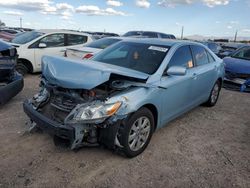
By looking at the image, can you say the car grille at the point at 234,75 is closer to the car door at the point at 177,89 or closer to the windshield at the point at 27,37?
the car door at the point at 177,89

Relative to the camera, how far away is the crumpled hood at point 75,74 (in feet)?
10.3

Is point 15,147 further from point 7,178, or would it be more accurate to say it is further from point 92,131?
point 92,131

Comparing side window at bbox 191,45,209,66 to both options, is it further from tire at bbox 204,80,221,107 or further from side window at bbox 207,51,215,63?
tire at bbox 204,80,221,107

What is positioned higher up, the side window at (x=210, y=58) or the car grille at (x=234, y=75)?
the side window at (x=210, y=58)

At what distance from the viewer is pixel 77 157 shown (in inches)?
138

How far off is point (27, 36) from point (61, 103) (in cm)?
636

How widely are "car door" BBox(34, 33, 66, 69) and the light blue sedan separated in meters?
4.64

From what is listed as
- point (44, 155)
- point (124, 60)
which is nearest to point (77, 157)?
point (44, 155)

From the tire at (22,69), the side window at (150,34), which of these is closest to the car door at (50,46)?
the tire at (22,69)

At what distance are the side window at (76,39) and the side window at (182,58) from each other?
18.9 feet

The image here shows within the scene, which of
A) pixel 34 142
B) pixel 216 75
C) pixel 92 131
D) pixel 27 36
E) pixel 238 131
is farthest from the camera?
pixel 27 36

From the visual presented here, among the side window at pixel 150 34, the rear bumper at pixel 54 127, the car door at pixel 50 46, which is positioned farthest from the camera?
the side window at pixel 150 34

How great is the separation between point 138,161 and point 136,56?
69.8 inches

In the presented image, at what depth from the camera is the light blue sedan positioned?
10.2 ft
